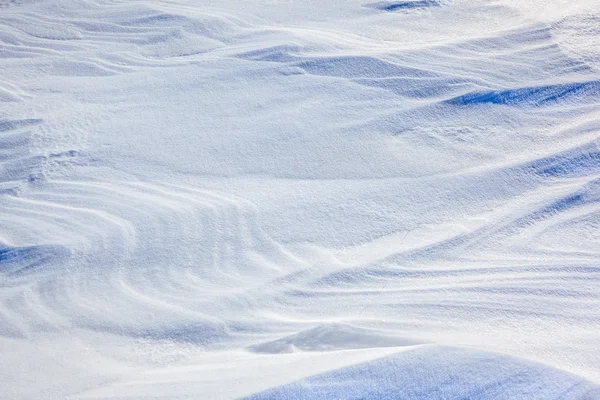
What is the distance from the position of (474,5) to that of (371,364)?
2.28 meters

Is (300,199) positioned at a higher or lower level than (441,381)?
higher

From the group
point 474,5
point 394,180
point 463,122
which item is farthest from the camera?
point 474,5

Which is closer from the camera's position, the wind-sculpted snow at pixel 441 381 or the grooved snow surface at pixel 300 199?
the wind-sculpted snow at pixel 441 381

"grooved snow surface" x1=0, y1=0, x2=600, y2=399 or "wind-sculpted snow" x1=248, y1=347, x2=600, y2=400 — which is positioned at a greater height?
"grooved snow surface" x1=0, y1=0, x2=600, y2=399

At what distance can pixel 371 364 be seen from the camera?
170cm

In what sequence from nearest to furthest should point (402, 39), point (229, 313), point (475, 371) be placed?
point (475, 371) → point (229, 313) → point (402, 39)

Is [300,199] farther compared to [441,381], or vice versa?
[300,199]

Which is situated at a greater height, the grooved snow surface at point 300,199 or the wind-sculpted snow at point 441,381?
the grooved snow surface at point 300,199

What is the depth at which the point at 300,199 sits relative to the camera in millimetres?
2373

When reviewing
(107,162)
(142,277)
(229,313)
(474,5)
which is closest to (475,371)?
(229,313)

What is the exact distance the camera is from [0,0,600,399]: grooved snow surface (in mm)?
1801

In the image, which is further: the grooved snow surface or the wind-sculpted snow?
the grooved snow surface

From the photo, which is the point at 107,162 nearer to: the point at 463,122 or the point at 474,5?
the point at 463,122

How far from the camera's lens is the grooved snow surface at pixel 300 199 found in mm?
1801
